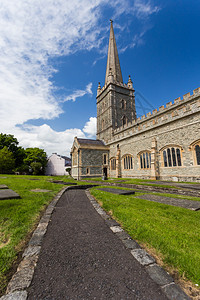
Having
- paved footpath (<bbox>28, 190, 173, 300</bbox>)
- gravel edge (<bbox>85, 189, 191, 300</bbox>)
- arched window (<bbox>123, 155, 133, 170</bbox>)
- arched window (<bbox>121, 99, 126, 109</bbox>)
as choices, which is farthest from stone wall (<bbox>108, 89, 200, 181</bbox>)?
arched window (<bbox>121, 99, 126, 109</bbox>)

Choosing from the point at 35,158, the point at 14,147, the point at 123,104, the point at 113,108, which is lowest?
the point at 35,158

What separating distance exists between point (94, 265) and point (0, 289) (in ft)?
3.94

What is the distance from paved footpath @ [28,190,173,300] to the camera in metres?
1.58

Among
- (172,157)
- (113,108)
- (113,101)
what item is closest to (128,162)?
(172,157)

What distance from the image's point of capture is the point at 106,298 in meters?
1.52

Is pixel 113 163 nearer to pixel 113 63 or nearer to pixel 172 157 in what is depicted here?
pixel 172 157

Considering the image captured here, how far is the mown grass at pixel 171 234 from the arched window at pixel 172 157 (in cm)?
1135

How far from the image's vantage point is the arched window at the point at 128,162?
21.3 m

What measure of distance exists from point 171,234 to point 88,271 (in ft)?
6.59

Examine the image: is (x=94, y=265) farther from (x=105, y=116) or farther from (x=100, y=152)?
(x=105, y=116)

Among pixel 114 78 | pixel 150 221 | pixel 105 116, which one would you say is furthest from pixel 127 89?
pixel 150 221

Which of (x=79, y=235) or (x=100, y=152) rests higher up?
(x=100, y=152)

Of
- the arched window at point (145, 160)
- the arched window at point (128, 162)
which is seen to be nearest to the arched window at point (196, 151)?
the arched window at point (145, 160)

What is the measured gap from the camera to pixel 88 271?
1.93 metres
